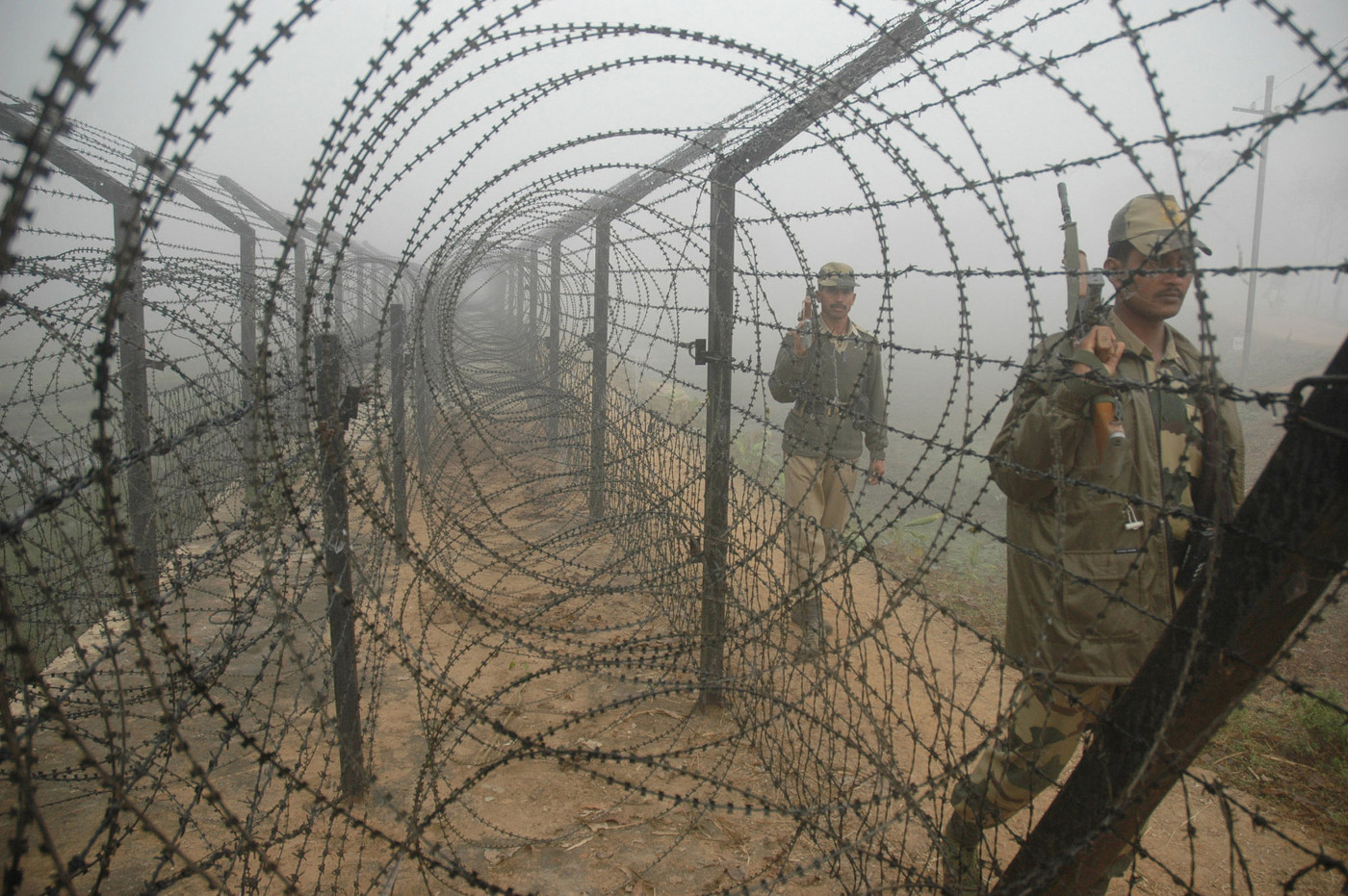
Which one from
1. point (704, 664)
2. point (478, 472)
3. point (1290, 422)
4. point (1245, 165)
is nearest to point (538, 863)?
point (704, 664)

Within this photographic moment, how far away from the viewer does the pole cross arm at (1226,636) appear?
1.04 m

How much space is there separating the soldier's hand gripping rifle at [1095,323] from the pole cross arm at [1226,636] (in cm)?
53

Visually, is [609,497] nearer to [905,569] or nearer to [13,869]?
[905,569]

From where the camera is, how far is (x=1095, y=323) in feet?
5.57

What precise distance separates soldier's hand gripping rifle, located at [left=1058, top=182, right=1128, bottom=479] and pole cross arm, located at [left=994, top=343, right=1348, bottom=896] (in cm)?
53

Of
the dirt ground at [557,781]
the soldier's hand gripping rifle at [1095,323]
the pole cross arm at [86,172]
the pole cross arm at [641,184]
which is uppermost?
the pole cross arm at [641,184]

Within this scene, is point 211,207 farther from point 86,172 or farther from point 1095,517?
point 1095,517

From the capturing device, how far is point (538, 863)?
241 cm

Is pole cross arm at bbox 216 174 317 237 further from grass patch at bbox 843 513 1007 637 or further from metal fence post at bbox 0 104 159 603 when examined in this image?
grass patch at bbox 843 513 1007 637

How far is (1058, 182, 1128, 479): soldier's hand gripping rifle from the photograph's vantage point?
1613mm

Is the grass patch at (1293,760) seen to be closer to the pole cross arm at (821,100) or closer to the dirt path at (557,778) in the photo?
the dirt path at (557,778)

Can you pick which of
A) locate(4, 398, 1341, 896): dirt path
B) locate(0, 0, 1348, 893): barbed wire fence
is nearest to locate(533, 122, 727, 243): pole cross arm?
locate(0, 0, 1348, 893): barbed wire fence

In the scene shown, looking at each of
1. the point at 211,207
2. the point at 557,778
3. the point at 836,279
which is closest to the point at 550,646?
the point at 557,778

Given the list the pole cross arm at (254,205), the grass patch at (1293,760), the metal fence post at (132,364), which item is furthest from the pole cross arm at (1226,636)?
the pole cross arm at (254,205)
